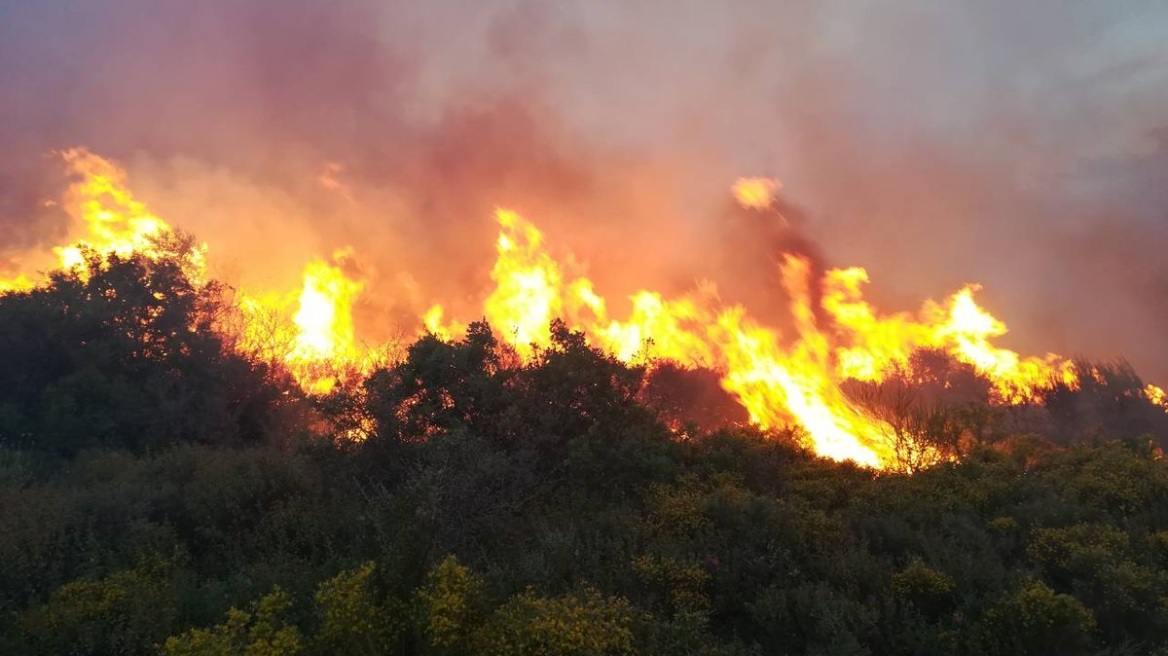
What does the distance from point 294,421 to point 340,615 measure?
14.9 metres

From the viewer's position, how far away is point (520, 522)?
10.9 m

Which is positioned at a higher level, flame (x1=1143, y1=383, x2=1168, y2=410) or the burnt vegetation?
flame (x1=1143, y1=383, x2=1168, y2=410)

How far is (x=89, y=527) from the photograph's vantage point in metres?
A: 9.70

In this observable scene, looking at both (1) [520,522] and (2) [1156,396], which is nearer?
(1) [520,522]

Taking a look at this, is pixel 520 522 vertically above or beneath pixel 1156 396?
beneath

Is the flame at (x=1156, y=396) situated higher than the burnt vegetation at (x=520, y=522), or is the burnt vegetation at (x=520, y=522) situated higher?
the flame at (x=1156, y=396)

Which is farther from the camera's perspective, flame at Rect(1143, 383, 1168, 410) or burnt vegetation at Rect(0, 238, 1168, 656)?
flame at Rect(1143, 383, 1168, 410)

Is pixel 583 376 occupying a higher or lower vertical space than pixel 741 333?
lower

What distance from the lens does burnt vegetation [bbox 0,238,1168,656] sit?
7414 millimetres

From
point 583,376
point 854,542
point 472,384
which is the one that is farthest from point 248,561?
point 854,542

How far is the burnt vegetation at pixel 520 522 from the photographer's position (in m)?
7.41

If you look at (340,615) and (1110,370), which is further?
(1110,370)

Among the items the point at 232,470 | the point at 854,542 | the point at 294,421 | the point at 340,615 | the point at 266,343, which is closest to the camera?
the point at 340,615

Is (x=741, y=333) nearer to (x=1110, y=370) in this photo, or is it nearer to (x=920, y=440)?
(x=920, y=440)
